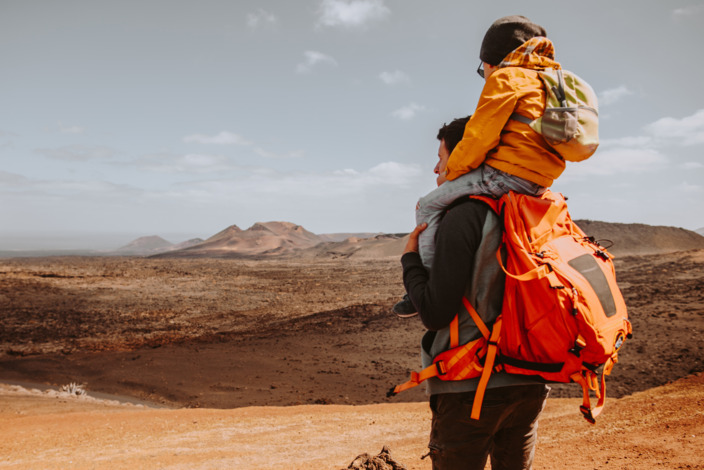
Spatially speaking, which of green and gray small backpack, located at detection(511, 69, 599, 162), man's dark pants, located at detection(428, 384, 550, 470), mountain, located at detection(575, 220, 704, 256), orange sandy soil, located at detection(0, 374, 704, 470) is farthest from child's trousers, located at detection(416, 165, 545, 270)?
mountain, located at detection(575, 220, 704, 256)

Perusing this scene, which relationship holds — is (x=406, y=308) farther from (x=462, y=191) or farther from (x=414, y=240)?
(x=462, y=191)

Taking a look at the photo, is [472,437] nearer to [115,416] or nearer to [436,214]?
[436,214]

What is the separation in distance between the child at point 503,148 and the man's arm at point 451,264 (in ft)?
0.29

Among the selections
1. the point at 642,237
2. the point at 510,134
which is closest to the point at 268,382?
the point at 510,134

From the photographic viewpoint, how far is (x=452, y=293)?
1.37 meters

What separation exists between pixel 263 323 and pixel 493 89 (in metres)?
14.8

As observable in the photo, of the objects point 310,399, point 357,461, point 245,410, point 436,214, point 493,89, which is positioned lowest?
point 310,399

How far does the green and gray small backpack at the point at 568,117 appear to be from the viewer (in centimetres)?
138

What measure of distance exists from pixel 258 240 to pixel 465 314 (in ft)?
292

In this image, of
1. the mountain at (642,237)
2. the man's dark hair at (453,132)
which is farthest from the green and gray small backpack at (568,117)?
the mountain at (642,237)

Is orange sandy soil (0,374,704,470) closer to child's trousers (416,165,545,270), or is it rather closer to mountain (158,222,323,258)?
child's trousers (416,165,545,270)

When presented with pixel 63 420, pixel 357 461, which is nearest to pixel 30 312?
pixel 63 420

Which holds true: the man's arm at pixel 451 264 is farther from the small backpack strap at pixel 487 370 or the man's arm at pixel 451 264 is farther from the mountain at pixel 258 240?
the mountain at pixel 258 240

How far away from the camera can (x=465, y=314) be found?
4.73ft
